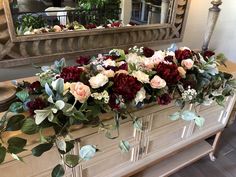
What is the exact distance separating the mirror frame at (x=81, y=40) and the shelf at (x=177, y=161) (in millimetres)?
906

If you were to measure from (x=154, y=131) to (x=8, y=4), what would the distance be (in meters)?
0.99

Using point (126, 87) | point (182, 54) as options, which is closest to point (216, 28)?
point (182, 54)

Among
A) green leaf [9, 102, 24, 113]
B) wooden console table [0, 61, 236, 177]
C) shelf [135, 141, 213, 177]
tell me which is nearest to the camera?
green leaf [9, 102, 24, 113]

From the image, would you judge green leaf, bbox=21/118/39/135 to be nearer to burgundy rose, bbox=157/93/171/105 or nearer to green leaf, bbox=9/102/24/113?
green leaf, bbox=9/102/24/113

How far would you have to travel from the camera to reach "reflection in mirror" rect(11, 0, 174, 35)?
3.44 feet

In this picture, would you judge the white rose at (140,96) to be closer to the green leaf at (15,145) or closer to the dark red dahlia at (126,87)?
the dark red dahlia at (126,87)

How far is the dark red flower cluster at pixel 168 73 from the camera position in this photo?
3.15 ft

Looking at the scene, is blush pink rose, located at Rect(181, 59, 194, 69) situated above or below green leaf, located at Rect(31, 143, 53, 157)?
above

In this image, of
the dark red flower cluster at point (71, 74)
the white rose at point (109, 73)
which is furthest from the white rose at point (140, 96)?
the dark red flower cluster at point (71, 74)

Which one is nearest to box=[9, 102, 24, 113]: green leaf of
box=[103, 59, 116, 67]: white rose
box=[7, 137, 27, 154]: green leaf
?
box=[7, 137, 27, 154]: green leaf

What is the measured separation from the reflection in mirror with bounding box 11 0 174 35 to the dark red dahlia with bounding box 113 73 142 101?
0.51 meters

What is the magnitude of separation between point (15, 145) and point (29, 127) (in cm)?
7

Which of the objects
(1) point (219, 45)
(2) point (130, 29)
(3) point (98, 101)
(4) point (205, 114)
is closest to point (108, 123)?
(3) point (98, 101)

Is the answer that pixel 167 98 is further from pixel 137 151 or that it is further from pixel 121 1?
pixel 121 1
